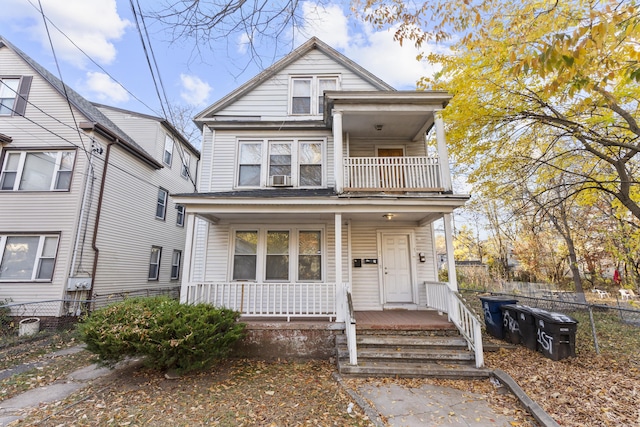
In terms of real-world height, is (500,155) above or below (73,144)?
below

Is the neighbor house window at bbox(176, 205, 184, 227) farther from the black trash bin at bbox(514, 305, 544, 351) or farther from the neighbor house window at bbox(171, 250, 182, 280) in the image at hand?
the black trash bin at bbox(514, 305, 544, 351)

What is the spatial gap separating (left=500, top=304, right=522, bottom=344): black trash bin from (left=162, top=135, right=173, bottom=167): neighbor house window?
14.5m

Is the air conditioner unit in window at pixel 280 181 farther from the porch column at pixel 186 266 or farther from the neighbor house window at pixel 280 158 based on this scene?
the porch column at pixel 186 266

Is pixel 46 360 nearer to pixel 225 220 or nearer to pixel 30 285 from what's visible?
pixel 30 285

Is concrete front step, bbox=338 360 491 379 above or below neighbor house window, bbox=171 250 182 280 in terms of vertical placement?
below

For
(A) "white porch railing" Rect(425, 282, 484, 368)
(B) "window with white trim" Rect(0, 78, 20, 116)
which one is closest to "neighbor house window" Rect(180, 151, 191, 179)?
(B) "window with white trim" Rect(0, 78, 20, 116)

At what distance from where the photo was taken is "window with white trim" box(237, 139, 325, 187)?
864 cm

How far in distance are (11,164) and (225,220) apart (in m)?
8.12

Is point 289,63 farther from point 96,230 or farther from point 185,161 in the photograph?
point 185,161

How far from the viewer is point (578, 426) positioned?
337 centimetres

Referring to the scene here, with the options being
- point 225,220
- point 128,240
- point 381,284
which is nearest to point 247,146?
point 225,220

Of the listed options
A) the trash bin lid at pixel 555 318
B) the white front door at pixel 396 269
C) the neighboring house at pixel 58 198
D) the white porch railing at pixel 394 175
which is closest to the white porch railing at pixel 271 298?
the white front door at pixel 396 269

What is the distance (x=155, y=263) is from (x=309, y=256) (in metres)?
8.97

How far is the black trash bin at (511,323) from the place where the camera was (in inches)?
245
